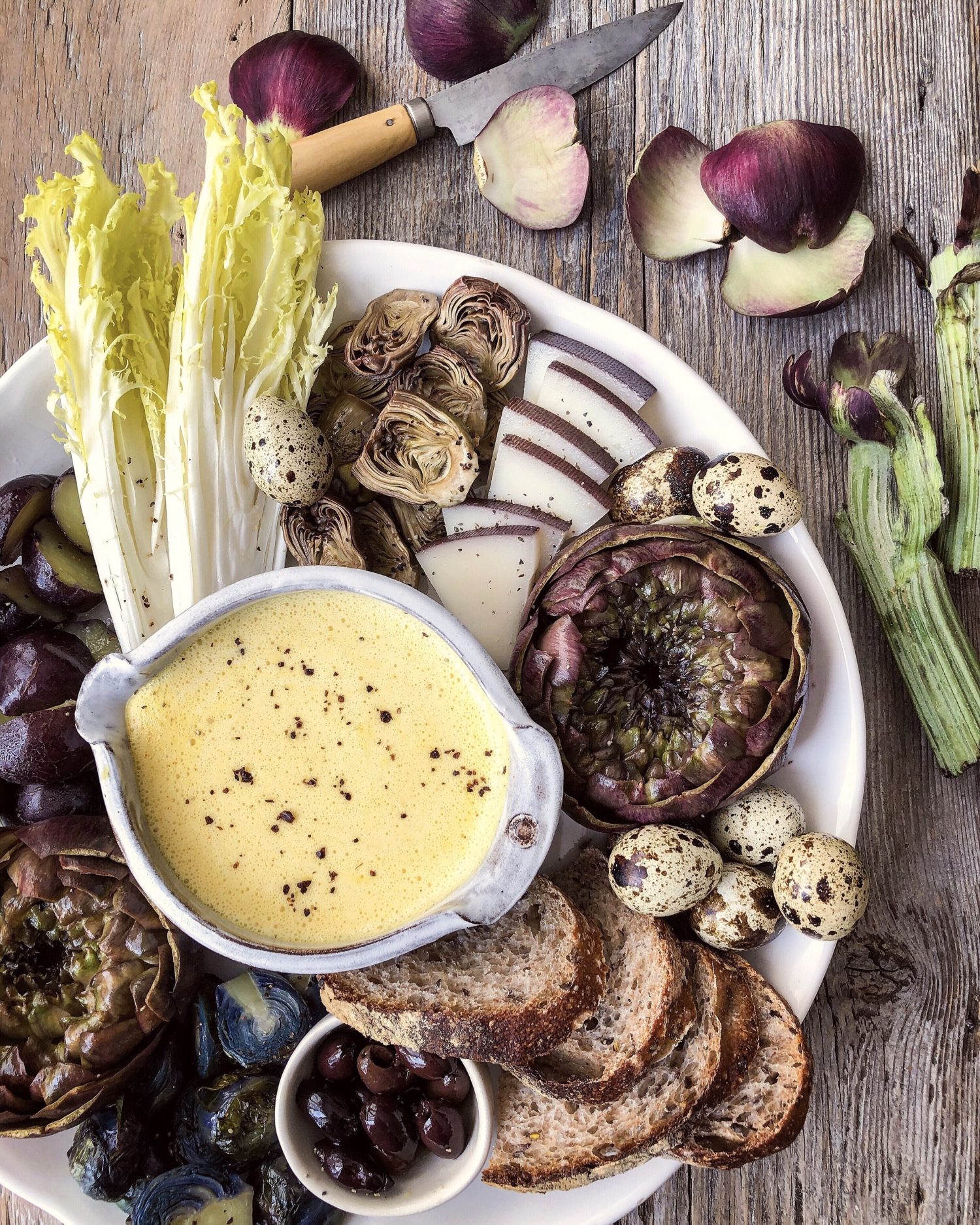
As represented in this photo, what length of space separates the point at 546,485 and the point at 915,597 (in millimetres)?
873

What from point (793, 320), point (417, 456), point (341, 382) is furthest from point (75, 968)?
point (793, 320)

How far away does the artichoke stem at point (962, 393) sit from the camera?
2.14 metres

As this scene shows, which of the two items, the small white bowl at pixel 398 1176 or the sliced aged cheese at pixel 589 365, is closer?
the small white bowl at pixel 398 1176

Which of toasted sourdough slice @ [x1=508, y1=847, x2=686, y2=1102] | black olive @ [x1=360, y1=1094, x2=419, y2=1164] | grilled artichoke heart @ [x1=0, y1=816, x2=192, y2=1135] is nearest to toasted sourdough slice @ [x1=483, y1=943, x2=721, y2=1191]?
toasted sourdough slice @ [x1=508, y1=847, x2=686, y2=1102]

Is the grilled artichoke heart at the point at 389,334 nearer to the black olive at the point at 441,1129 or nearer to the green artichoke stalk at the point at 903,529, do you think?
the green artichoke stalk at the point at 903,529

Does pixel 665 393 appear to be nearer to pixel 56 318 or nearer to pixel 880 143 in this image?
pixel 880 143

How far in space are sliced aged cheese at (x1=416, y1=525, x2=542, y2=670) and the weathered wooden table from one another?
0.49m

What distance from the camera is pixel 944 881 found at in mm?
2193

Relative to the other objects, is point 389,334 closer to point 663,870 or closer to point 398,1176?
point 663,870

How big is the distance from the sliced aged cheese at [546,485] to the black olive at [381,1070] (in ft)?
3.73

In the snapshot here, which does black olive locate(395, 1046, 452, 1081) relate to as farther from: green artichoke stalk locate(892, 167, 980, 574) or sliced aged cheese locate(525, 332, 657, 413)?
green artichoke stalk locate(892, 167, 980, 574)

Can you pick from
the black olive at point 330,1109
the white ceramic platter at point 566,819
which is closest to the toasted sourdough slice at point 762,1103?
the white ceramic platter at point 566,819

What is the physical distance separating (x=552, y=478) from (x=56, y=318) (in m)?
1.06

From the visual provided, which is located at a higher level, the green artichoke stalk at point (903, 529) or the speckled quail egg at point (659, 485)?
the speckled quail egg at point (659, 485)
